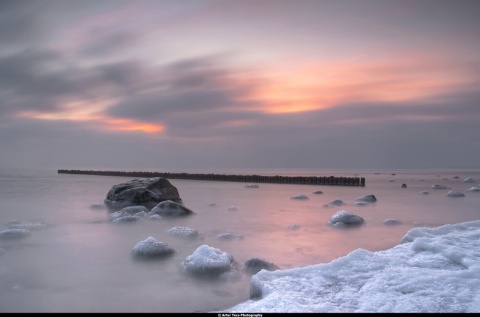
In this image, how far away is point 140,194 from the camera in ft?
55.9

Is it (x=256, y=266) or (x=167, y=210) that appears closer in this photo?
(x=256, y=266)

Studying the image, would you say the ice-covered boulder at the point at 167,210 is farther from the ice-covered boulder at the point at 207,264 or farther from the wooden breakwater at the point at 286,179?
the wooden breakwater at the point at 286,179

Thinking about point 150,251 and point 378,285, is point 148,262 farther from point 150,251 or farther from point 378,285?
point 378,285

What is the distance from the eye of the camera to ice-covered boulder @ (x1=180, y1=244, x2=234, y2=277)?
21.9 feet

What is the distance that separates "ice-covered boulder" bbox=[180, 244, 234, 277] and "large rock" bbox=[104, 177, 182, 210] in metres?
10.1

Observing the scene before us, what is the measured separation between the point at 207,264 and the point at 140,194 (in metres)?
11.1

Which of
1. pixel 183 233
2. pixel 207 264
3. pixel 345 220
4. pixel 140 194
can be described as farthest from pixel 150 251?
pixel 140 194

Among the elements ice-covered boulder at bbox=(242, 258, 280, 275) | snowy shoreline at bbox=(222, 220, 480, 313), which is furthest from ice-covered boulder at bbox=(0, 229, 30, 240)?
snowy shoreline at bbox=(222, 220, 480, 313)

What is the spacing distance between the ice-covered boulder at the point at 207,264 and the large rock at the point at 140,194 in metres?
10.1

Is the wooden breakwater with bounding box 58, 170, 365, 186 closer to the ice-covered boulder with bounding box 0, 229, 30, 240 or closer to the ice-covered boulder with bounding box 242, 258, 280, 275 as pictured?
the ice-covered boulder with bounding box 0, 229, 30, 240

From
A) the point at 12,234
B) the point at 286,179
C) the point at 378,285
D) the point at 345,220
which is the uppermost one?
the point at 286,179

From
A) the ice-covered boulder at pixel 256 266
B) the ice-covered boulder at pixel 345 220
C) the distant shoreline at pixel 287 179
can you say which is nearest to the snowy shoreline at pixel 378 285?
the ice-covered boulder at pixel 256 266

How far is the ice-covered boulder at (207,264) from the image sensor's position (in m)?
6.67

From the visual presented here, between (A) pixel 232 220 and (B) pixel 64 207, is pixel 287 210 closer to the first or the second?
(A) pixel 232 220
